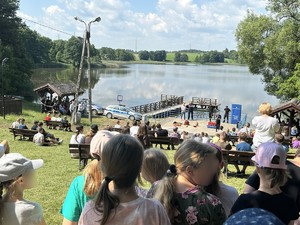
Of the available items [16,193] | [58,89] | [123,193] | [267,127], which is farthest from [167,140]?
[58,89]

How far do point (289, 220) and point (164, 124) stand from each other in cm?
2849

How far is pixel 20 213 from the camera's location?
2.94m

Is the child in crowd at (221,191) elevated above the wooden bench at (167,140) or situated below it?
above

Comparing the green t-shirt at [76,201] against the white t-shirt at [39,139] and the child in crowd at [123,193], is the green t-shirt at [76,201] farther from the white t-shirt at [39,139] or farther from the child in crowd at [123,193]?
the white t-shirt at [39,139]

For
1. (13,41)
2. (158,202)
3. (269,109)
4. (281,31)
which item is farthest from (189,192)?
(13,41)

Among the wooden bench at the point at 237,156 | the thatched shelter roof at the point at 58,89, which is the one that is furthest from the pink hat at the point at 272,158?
the thatched shelter roof at the point at 58,89

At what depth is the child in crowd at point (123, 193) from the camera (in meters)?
2.29

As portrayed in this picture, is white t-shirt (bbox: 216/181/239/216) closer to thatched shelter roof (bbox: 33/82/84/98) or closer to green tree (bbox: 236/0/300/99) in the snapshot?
green tree (bbox: 236/0/300/99)

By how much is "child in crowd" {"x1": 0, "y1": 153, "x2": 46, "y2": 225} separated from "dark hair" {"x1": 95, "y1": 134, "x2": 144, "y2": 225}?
919 mm

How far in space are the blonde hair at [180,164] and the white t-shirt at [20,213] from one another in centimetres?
107

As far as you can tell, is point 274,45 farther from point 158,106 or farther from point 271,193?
point 271,193

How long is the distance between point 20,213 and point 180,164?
132cm

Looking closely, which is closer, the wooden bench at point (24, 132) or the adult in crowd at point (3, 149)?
the adult in crowd at point (3, 149)

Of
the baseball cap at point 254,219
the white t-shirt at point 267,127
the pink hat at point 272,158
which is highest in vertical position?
the baseball cap at point 254,219
